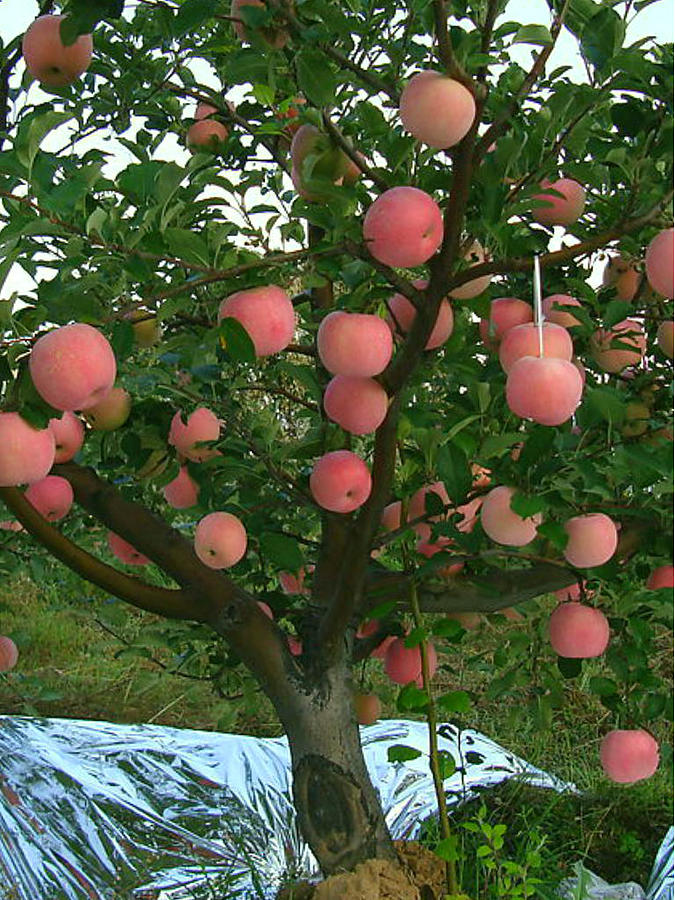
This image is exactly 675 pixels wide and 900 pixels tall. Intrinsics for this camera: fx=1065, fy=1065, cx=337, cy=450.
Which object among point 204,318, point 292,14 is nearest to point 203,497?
point 204,318

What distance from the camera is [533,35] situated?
3.05 feet

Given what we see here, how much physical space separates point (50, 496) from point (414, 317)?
0.46 meters

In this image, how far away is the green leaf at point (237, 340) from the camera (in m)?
0.87

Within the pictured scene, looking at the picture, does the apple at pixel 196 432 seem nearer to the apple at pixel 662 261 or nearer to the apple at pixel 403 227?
the apple at pixel 403 227

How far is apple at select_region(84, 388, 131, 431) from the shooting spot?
3.75 ft

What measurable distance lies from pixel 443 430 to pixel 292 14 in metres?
0.47

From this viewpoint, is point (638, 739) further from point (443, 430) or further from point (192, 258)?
point (192, 258)

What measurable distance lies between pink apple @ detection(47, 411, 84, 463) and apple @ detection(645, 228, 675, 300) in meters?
0.57

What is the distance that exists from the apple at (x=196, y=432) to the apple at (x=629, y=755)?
24.5 inches

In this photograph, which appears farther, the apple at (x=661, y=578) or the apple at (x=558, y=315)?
the apple at (x=661, y=578)

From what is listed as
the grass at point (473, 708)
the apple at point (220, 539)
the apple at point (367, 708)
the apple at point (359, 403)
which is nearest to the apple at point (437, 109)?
the apple at point (359, 403)

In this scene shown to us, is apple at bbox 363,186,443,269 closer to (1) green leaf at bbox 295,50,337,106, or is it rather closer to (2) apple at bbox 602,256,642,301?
(1) green leaf at bbox 295,50,337,106

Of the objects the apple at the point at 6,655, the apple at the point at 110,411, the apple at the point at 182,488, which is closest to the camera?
the apple at the point at 110,411

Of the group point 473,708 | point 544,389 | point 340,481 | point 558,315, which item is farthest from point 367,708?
point 473,708
